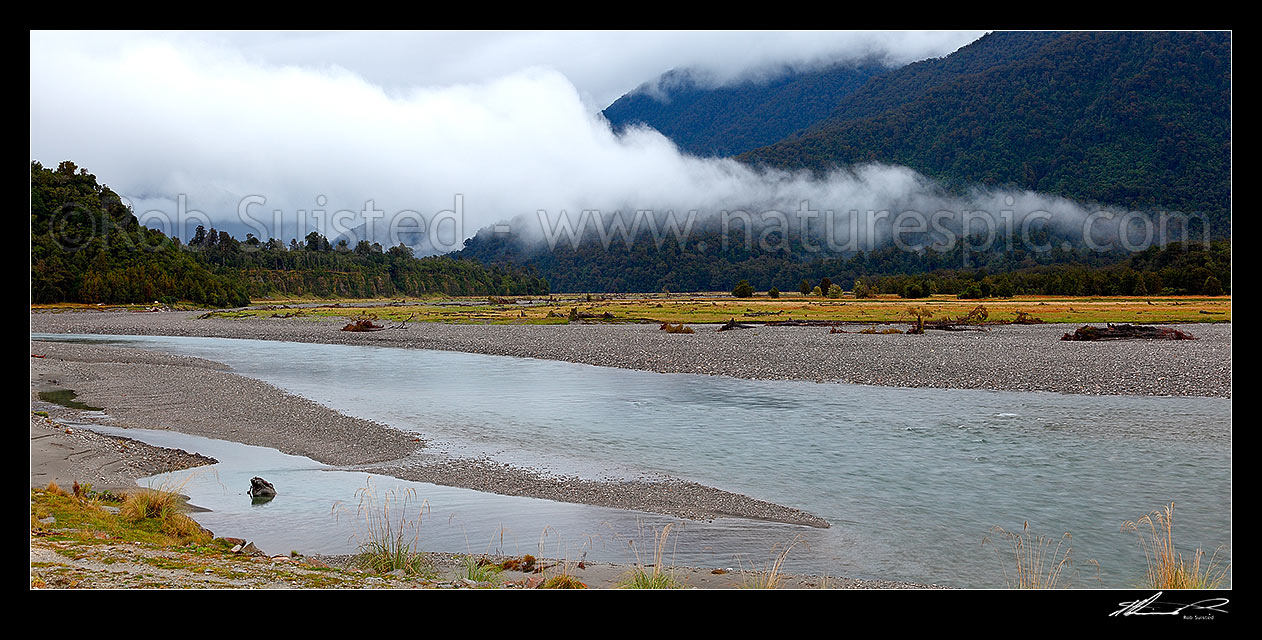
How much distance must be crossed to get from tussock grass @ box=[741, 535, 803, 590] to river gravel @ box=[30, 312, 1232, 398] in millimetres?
10253

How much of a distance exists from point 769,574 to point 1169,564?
4.23 metres

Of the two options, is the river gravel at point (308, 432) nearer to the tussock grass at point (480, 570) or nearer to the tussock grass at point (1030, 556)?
the tussock grass at point (1030, 556)

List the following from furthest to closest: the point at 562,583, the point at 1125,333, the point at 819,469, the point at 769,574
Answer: the point at 1125,333, the point at 819,469, the point at 769,574, the point at 562,583

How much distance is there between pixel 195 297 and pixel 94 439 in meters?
118

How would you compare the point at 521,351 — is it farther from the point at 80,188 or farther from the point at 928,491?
the point at 80,188

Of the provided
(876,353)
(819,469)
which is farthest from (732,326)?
(819,469)

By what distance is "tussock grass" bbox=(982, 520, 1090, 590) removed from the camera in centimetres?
889

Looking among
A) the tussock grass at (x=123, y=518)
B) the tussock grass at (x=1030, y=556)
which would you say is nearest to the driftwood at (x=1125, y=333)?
the tussock grass at (x=1030, y=556)

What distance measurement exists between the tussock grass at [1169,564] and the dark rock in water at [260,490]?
1203cm

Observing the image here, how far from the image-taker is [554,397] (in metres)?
25.8

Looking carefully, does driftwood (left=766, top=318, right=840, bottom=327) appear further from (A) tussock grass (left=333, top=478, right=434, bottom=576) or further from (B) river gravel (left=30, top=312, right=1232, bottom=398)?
(A) tussock grass (left=333, top=478, right=434, bottom=576)

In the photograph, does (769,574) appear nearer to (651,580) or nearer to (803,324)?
(651,580)

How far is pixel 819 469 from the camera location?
14.9 m
